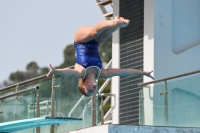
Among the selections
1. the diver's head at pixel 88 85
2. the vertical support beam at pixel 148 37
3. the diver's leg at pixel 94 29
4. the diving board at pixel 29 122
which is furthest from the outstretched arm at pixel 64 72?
the vertical support beam at pixel 148 37

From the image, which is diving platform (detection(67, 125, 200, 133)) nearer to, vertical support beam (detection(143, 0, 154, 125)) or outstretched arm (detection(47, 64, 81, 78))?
outstretched arm (detection(47, 64, 81, 78))

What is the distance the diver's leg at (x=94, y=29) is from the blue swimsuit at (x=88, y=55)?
0.42 feet

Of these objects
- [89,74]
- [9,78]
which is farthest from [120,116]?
[9,78]

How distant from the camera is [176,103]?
1508cm

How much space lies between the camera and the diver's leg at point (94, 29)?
1229 cm

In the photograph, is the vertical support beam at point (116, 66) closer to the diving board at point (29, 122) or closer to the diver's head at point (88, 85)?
the diving board at point (29, 122)

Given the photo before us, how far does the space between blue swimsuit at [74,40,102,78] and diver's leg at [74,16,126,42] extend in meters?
0.13

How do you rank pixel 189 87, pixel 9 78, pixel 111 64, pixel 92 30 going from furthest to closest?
pixel 9 78
pixel 111 64
pixel 189 87
pixel 92 30

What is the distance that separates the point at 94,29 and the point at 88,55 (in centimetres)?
68

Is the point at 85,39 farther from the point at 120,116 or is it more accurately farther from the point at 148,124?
the point at 120,116

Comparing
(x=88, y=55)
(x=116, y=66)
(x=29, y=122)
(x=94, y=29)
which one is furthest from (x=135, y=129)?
(x=116, y=66)

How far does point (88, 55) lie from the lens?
13.6 metres

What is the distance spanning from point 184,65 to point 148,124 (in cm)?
383

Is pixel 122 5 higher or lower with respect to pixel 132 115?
higher
